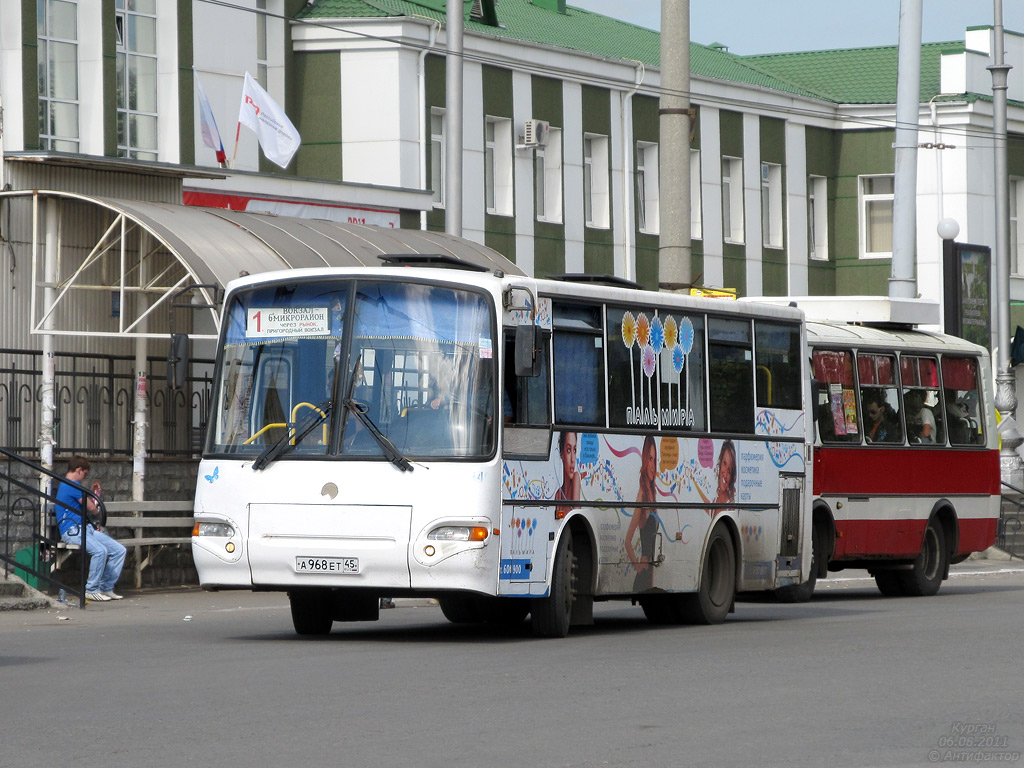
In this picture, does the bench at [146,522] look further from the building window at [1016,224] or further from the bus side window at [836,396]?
the building window at [1016,224]

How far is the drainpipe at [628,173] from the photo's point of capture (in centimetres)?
4084

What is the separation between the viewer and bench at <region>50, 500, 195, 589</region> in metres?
22.6

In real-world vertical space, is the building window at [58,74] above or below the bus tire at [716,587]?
above

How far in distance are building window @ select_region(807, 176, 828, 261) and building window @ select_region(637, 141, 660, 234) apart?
6.83 metres

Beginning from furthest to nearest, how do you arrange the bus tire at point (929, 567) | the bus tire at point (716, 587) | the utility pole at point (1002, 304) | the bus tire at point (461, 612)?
the utility pole at point (1002, 304) → the bus tire at point (929, 567) → the bus tire at point (716, 587) → the bus tire at point (461, 612)

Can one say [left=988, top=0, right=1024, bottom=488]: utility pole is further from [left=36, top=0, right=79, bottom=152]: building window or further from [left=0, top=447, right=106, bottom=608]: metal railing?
[left=0, top=447, right=106, bottom=608]: metal railing

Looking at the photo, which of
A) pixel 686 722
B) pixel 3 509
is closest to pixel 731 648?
pixel 686 722

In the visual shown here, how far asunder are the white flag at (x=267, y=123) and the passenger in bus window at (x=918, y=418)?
993cm

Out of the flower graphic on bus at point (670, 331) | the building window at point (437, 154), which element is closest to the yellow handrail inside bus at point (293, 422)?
the flower graphic on bus at point (670, 331)

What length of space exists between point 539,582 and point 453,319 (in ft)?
6.84

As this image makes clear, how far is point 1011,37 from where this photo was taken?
163 feet

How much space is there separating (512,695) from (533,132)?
90.0 feet

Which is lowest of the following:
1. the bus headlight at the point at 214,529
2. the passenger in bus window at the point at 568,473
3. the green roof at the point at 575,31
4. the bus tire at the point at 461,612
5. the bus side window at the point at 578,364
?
the bus tire at the point at 461,612

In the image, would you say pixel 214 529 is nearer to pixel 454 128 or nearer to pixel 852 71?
pixel 454 128
